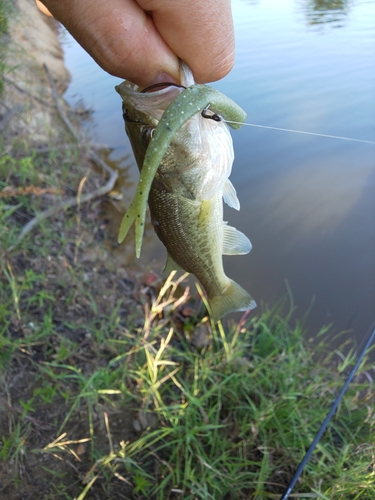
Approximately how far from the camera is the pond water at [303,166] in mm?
4309

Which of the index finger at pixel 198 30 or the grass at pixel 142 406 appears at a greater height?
the index finger at pixel 198 30

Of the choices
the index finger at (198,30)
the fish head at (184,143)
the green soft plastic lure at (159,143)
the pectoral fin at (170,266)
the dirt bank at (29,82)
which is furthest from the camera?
the dirt bank at (29,82)

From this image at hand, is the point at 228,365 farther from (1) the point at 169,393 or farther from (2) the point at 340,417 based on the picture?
(2) the point at 340,417

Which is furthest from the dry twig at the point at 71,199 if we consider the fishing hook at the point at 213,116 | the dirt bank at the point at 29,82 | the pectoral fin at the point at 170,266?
the fishing hook at the point at 213,116

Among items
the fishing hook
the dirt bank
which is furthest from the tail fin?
the dirt bank

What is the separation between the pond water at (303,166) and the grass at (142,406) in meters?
0.98

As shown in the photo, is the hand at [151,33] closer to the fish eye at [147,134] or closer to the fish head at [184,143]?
the fish head at [184,143]

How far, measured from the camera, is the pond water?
4309 millimetres

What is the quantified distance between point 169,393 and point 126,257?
2028 mm

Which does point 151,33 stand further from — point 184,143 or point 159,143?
point 159,143

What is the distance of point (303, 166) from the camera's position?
578cm

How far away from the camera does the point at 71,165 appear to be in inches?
191

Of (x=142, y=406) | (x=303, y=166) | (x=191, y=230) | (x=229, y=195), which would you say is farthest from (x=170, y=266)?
(x=303, y=166)

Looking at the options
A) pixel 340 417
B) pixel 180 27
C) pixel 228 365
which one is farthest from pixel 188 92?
pixel 340 417
